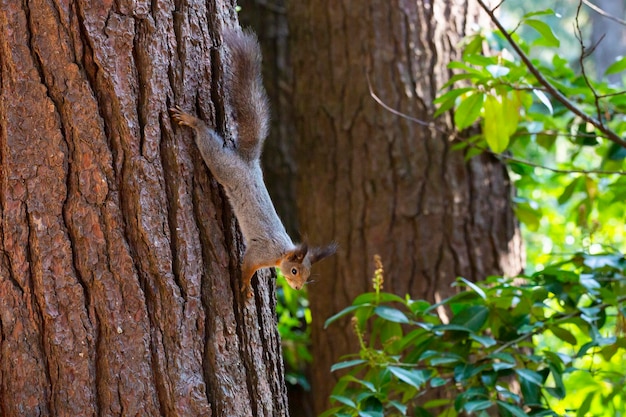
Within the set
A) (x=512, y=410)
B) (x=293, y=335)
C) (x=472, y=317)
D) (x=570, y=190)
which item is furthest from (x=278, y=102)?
(x=512, y=410)

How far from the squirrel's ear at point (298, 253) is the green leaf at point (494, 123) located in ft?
2.30

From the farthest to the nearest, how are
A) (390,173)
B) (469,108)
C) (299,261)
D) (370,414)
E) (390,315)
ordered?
(390,173) < (469,108) < (390,315) < (299,261) < (370,414)

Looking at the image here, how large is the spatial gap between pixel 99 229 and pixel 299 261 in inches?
26.8

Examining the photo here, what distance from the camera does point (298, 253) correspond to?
1926 mm

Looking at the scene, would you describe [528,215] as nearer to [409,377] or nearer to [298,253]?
[409,377]

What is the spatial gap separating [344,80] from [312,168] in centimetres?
43

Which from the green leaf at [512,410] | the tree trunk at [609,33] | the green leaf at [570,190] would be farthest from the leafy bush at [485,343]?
the tree trunk at [609,33]

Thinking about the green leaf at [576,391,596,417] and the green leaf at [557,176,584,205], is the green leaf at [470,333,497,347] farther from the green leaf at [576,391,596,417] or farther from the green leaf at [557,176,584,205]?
the green leaf at [557,176,584,205]

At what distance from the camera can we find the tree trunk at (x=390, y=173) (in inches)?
122

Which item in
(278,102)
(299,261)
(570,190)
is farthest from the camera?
(278,102)

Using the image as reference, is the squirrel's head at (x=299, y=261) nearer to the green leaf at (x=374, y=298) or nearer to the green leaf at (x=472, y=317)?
the green leaf at (x=374, y=298)

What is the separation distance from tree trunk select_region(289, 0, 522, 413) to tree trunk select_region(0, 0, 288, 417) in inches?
66.8

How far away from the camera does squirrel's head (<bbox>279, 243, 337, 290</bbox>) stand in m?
1.93

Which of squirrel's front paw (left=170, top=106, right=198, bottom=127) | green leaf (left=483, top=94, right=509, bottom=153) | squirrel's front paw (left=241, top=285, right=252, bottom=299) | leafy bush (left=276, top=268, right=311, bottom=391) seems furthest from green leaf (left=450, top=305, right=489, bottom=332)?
leafy bush (left=276, top=268, right=311, bottom=391)
